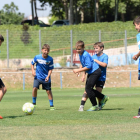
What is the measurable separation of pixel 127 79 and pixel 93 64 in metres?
16.8

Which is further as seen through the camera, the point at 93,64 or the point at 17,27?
the point at 17,27

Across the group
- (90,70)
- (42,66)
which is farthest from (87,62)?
(42,66)

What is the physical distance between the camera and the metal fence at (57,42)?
88.6 feet

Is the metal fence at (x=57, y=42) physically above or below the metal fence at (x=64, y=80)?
above

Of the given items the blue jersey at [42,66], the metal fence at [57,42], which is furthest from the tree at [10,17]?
the blue jersey at [42,66]

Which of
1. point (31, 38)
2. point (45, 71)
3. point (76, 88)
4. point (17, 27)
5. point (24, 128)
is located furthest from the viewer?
point (17, 27)

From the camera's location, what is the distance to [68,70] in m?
26.9

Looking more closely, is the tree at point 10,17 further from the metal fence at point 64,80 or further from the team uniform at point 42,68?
the team uniform at point 42,68

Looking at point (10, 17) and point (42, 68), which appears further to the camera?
point (10, 17)

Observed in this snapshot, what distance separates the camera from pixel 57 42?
28234 millimetres

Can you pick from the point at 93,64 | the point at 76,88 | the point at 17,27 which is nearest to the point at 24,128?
the point at 93,64

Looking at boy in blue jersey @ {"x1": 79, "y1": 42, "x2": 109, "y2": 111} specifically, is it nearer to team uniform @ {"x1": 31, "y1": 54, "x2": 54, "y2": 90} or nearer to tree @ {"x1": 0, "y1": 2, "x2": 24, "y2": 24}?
team uniform @ {"x1": 31, "y1": 54, "x2": 54, "y2": 90}

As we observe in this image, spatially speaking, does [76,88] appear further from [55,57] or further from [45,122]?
[45,122]

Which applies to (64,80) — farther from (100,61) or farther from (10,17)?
(10,17)
